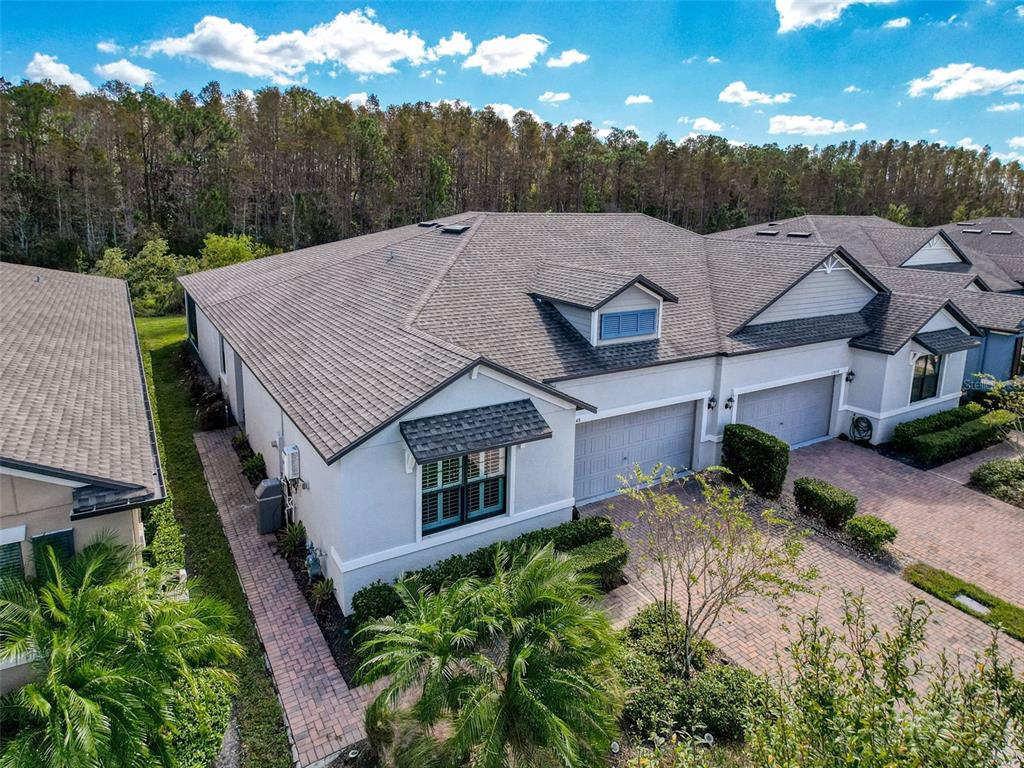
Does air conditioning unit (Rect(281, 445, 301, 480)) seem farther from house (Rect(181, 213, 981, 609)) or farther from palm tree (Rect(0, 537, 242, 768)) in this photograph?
palm tree (Rect(0, 537, 242, 768))

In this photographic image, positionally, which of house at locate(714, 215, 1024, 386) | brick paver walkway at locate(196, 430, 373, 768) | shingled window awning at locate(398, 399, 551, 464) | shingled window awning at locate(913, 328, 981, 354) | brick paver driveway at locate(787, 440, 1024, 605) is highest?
house at locate(714, 215, 1024, 386)

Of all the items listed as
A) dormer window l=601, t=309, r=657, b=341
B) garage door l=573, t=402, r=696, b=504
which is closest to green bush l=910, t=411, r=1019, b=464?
garage door l=573, t=402, r=696, b=504

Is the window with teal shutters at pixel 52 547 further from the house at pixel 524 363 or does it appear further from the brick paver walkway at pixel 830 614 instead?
the brick paver walkway at pixel 830 614

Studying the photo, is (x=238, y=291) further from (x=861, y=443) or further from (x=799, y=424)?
(x=861, y=443)

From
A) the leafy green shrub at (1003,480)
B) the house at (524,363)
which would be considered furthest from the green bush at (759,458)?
the leafy green shrub at (1003,480)

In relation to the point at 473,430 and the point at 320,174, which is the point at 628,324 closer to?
the point at 473,430

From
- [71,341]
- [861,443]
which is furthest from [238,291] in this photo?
[861,443]
